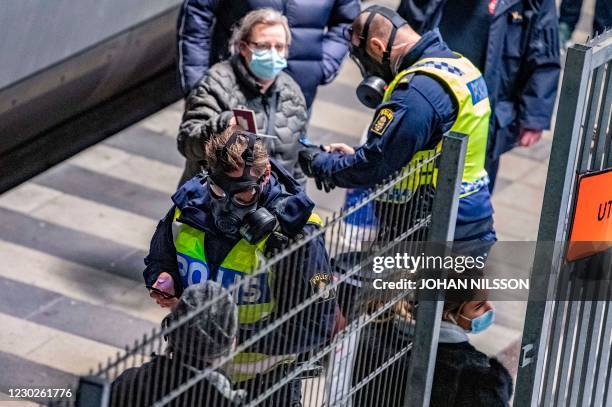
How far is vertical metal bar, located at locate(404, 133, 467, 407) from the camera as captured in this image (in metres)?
4.52

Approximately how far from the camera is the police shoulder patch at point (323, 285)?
420 centimetres

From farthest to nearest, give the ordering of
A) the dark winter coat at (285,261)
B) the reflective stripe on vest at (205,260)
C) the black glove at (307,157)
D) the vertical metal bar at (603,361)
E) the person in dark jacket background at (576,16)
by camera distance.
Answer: the person in dark jacket background at (576,16)
the black glove at (307,157)
the vertical metal bar at (603,361)
the reflective stripe on vest at (205,260)
the dark winter coat at (285,261)

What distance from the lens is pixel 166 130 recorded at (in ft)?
31.5

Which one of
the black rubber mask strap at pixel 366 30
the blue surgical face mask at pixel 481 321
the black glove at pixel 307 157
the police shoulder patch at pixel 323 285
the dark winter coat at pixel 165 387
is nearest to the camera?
the dark winter coat at pixel 165 387

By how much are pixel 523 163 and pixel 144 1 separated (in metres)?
2.95

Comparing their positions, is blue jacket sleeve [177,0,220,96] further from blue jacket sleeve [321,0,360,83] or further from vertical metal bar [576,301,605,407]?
vertical metal bar [576,301,605,407]

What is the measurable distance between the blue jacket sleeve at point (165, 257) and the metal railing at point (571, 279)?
Answer: 4.07 ft

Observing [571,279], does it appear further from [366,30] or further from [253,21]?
[253,21]

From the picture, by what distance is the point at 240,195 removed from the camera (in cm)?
470

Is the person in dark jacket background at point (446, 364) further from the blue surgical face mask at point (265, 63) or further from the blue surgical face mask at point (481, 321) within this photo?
the blue surgical face mask at point (265, 63)


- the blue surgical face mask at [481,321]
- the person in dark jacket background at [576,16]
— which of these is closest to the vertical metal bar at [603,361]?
the blue surgical face mask at [481,321]

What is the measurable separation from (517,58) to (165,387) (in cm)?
417

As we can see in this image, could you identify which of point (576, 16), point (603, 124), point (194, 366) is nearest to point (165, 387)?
point (194, 366)

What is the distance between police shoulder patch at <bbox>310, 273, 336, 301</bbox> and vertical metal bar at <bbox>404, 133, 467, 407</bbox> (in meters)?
0.49
